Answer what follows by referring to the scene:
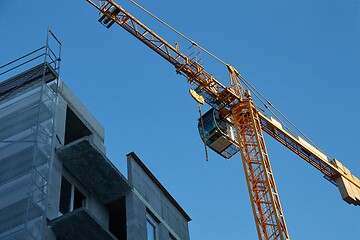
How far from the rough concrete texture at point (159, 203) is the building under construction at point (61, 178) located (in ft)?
0.16

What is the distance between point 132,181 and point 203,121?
2101 centimetres

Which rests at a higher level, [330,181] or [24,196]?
[330,181]

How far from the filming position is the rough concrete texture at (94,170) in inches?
952

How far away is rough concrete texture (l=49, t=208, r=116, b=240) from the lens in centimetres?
2166

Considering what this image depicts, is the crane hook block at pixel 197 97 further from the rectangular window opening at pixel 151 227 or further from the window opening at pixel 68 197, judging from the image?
the window opening at pixel 68 197

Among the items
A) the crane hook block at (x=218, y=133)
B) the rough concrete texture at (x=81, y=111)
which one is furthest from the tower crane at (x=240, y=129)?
the rough concrete texture at (x=81, y=111)

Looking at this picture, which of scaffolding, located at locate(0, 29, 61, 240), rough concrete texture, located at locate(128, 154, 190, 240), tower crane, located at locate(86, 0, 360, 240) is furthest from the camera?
tower crane, located at locate(86, 0, 360, 240)

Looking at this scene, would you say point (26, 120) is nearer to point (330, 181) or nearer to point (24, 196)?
point (24, 196)

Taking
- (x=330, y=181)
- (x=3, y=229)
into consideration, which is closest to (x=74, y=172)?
(x=3, y=229)

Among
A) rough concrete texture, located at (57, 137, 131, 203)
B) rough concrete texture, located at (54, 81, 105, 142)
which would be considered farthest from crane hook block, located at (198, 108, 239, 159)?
rough concrete texture, located at (57, 137, 131, 203)

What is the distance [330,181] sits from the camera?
174 feet

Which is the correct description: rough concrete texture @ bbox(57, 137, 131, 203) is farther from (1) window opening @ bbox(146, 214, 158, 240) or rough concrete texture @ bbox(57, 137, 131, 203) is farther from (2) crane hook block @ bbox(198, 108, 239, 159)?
(2) crane hook block @ bbox(198, 108, 239, 159)

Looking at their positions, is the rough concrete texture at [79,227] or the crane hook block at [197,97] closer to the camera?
the rough concrete texture at [79,227]

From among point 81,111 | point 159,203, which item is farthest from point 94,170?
point 159,203
